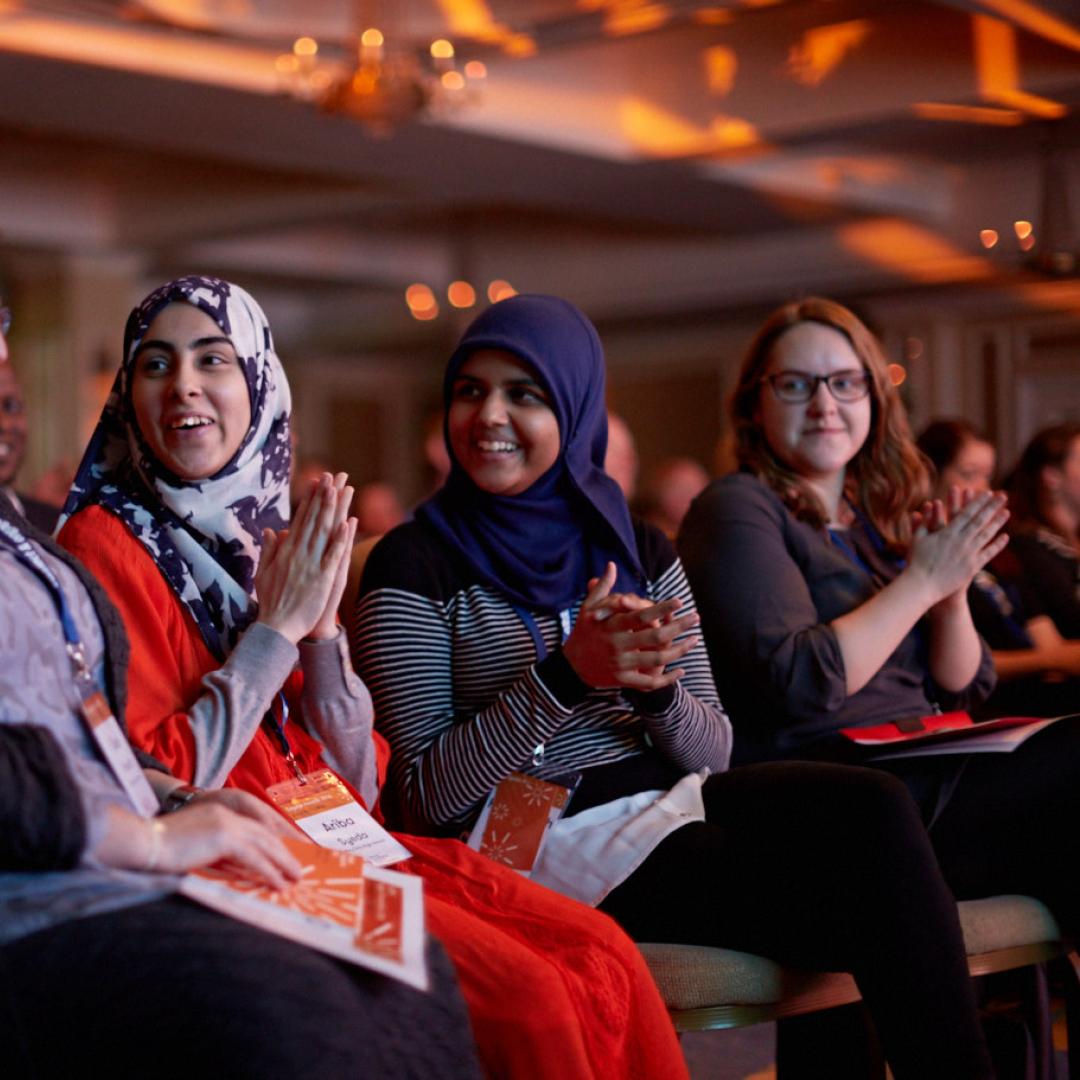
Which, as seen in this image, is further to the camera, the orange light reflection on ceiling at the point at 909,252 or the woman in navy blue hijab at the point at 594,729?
the orange light reflection on ceiling at the point at 909,252

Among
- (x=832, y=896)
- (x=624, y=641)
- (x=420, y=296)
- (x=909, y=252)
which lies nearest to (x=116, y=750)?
(x=624, y=641)

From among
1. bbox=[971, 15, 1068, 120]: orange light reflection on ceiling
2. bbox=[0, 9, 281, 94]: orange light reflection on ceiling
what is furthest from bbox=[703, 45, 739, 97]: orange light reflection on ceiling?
bbox=[0, 9, 281, 94]: orange light reflection on ceiling

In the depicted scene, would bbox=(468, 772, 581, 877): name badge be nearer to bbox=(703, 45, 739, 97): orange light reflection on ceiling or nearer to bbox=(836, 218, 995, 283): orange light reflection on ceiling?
bbox=(703, 45, 739, 97): orange light reflection on ceiling

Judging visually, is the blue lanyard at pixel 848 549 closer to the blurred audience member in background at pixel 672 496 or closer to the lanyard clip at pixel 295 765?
the lanyard clip at pixel 295 765

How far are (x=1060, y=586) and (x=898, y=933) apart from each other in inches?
80.2

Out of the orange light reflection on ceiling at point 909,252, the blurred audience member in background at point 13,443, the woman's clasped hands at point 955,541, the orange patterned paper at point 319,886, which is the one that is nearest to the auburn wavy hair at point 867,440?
the woman's clasped hands at point 955,541

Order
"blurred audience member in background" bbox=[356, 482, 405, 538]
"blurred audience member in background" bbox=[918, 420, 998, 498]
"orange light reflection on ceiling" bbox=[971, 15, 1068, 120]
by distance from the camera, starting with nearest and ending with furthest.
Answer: "blurred audience member in background" bbox=[918, 420, 998, 498] < "orange light reflection on ceiling" bbox=[971, 15, 1068, 120] < "blurred audience member in background" bbox=[356, 482, 405, 538]

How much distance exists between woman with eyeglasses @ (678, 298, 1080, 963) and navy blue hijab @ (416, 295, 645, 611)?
260 mm

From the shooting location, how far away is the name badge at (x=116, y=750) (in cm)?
134

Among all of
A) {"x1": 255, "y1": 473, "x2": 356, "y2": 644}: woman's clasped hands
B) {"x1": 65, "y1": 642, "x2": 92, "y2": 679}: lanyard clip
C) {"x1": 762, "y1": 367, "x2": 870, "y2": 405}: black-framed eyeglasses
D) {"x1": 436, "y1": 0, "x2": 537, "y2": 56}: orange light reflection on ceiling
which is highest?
{"x1": 436, "y1": 0, "x2": 537, "y2": 56}: orange light reflection on ceiling

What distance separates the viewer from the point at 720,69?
7.04 metres

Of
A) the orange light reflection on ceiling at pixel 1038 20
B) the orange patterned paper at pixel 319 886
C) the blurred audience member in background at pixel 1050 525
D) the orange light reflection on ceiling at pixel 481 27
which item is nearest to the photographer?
the orange patterned paper at pixel 319 886

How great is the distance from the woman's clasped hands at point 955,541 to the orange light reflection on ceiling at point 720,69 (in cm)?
516

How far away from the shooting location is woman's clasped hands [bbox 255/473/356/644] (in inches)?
65.5
